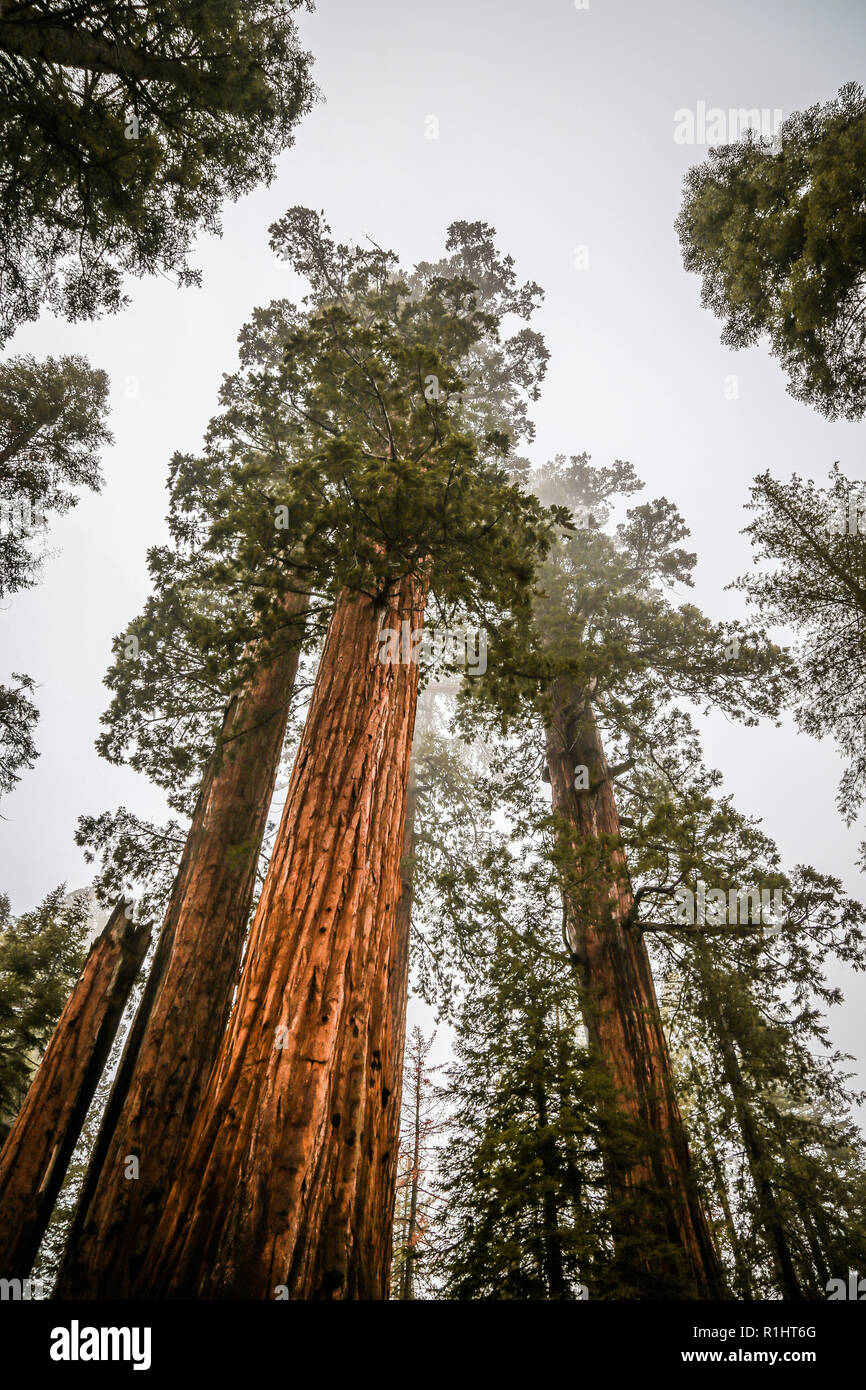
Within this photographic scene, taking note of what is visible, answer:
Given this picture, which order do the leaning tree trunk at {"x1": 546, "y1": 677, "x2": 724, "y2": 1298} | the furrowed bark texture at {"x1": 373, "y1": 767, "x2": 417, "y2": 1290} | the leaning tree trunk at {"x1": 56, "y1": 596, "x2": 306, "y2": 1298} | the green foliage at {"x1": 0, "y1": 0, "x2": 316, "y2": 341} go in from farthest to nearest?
the green foliage at {"x1": 0, "y1": 0, "x2": 316, "y2": 341} < the leaning tree trunk at {"x1": 56, "y1": 596, "x2": 306, "y2": 1298} < the leaning tree trunk at {"x1": 546, "y1": 677, "x2": 724, "y2": 1298} < the furrowed bark texture at {"x1": 373, "y1": 767, "x2": 417, "y2": 1290}

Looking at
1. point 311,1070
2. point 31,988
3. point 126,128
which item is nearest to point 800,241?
point 126,128

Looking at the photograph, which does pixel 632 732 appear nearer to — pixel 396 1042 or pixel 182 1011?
pixel 396 1042

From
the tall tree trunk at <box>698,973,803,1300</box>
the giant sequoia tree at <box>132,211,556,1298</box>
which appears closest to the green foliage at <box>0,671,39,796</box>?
the giant sequoia tree at <box>132,211,556,1298</box>

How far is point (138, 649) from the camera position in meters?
7.59

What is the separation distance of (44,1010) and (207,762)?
16.0 ft

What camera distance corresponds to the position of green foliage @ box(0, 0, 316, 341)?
5645mm

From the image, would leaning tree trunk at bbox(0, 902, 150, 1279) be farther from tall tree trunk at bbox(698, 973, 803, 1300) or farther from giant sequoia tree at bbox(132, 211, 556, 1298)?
tall tree trunk at bbox(698, 973, 803, 1300)

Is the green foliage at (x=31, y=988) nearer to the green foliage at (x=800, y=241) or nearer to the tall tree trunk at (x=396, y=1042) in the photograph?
the tall tree trunk at (x=396, y=1042)

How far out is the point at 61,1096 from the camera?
3932 millimetres

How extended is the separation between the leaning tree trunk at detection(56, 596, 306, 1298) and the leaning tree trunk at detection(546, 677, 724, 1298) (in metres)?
3.20

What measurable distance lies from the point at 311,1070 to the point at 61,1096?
96.3 inches
